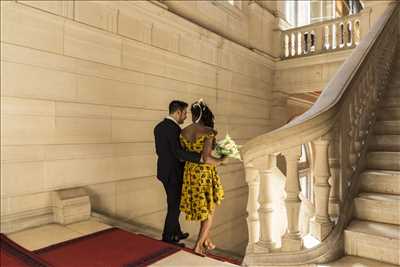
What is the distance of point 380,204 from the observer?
2617 millimetres

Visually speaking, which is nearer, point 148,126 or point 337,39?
point 148,126

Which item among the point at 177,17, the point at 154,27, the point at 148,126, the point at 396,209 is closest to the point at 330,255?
the point at 396,209

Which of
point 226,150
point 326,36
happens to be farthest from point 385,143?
point 326,36

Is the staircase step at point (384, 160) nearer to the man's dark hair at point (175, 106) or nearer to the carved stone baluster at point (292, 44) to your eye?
the man's dark hair at point (175, 106)

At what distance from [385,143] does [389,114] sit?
0.67 meters

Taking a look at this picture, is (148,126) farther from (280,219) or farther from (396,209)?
(396,209)

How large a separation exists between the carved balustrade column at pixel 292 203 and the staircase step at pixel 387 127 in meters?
1.92

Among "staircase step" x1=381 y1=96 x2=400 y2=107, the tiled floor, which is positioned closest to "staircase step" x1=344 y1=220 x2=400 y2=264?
"staircase step" x1=381 y1=96 x2=400 y2=107

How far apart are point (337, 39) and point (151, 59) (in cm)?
516

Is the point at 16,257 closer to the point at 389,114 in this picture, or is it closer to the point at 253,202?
the point at 253,202

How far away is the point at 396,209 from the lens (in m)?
2.54

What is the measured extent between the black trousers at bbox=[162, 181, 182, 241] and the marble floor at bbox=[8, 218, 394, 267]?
64cm

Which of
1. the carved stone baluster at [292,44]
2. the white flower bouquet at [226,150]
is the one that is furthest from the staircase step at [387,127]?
the carved stone baluster at [292,44]

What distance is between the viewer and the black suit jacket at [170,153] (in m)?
3.35
